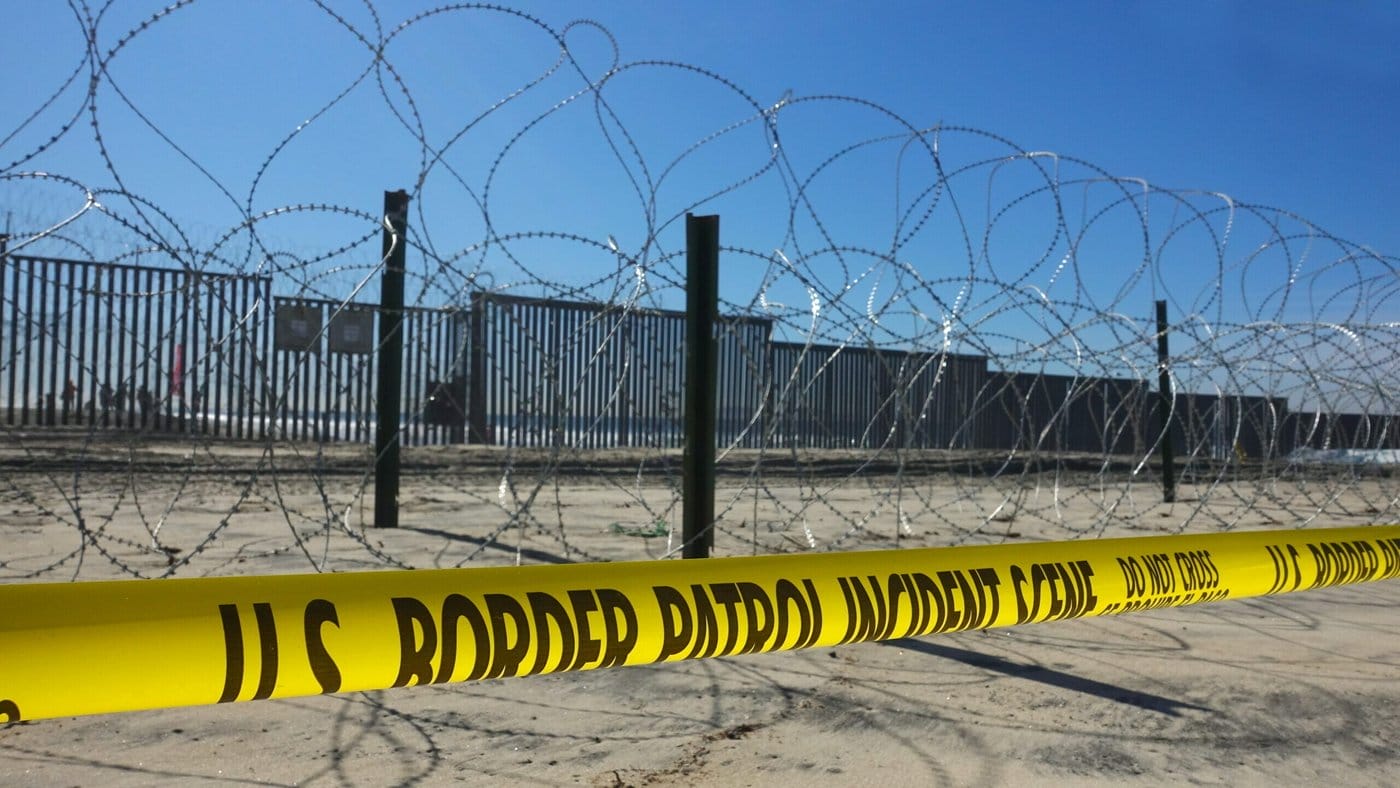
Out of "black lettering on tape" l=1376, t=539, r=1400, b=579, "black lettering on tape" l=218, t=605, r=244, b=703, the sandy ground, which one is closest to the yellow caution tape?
"black lettering on tape" l=218, t=605, r=244, b=703

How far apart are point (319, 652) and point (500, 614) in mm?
325

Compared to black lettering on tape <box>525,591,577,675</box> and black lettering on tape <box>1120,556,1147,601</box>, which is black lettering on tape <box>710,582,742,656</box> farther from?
black lettering on tape <box>1120,556,1147,601</box>

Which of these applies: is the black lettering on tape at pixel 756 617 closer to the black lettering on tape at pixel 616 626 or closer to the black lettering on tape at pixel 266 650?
the black lettering on tape at pixel 616 626

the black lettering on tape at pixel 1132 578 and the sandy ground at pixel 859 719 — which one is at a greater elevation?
the black lettering on tape at pixel 1132 578

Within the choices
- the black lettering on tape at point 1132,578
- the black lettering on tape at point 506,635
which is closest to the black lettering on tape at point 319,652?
the black lettering on tape at point 506,635

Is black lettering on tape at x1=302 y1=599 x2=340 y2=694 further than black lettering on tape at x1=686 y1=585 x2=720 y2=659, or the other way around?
black lettering on tape at x1=686 y1=585 x2=720 y2=659

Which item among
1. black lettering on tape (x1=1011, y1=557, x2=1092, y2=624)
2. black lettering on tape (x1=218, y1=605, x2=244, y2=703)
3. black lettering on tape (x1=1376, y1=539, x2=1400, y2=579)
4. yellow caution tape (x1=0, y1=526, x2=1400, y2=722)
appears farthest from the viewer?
black lettering on tape (x1=1376, y1=539, x2=1400, y2=579)

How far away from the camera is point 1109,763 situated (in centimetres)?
252

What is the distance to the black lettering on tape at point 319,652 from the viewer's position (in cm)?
178

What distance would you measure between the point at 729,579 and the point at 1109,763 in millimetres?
966

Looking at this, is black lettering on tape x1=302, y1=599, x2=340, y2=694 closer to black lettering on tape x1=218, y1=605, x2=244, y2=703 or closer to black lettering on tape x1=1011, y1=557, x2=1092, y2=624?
black lettering on tape x1=218, y1=605, x2=244, y2=703

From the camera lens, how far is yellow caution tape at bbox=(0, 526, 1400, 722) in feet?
5.20

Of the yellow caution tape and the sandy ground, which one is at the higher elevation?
the yellow caution tape

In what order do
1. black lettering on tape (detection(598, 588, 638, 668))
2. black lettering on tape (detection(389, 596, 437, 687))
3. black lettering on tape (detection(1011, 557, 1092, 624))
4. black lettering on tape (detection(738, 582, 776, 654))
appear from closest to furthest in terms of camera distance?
black lettering on tape (detection(389, 596, 437, 687)) → black lettering on tape (detection(598, 588, 638, 668)) → black lettering on tape (detection(738, 582, 776, 654)) → black lettering on tape (detection(1011, 557, 1092, 624))
